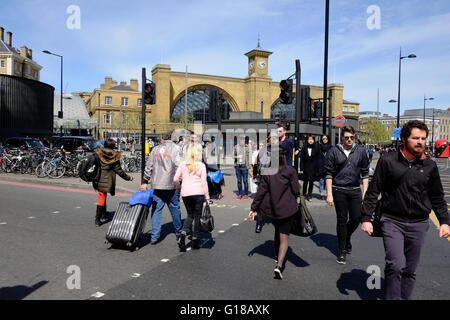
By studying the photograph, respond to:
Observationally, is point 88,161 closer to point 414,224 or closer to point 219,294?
point 219,294

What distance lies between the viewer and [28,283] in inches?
164

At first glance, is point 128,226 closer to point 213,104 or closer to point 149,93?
point 149,93

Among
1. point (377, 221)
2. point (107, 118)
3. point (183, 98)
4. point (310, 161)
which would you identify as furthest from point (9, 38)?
point (377, 221)

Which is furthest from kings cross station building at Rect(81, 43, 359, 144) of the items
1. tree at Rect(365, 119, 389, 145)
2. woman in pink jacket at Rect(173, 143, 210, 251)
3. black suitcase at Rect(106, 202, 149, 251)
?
woman in pink jacket at Rect(173, 143, 210, 251)

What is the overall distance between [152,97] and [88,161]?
513cm

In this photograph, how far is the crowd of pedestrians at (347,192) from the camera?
10.8 ft

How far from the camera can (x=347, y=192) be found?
17.1ft

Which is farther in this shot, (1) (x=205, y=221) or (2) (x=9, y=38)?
(2) (x=9, y=38)

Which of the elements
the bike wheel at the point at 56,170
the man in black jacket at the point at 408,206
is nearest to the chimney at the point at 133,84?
the bike wheel at the point at 56,170

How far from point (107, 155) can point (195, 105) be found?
62635 mm

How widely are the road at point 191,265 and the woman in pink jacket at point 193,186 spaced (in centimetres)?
37

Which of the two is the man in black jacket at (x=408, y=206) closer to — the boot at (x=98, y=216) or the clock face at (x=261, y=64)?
the boot at (x=98, y=216)

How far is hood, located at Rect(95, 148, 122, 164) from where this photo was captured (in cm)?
728
